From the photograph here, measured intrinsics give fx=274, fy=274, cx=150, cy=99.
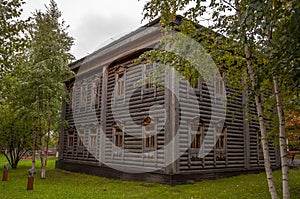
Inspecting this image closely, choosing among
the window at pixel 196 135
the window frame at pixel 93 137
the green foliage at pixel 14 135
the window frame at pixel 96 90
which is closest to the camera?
the window at pixel 196 135

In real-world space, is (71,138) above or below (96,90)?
below

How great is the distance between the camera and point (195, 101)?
13.6 meters

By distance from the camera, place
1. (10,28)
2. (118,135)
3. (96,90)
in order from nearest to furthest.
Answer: (10,28)
(118,135)
(96,90)

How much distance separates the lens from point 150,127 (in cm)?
1365

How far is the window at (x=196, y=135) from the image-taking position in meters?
13.2

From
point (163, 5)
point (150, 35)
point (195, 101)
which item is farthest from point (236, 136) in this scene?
point (163, 5)

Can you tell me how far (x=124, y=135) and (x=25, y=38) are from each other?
7.13 metres

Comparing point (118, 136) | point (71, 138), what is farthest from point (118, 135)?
point (71, 138)

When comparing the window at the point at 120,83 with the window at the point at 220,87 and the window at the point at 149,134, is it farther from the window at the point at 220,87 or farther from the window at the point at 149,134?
the window at the point at 220,87

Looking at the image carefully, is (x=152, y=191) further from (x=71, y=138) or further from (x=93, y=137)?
(x=71, y=138)

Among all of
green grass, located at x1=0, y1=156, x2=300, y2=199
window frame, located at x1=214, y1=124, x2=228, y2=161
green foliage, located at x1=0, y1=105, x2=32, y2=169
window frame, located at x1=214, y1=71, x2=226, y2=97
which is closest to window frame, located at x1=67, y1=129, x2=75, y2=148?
green foliage, located at x1=0, y1=105, x2=32, y2=169

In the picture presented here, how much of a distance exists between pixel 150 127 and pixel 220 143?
4074mm

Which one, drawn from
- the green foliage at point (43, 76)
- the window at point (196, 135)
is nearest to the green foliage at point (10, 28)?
the green foliage at point (43, 76)

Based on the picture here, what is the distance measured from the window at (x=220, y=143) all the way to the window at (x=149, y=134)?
350cm
